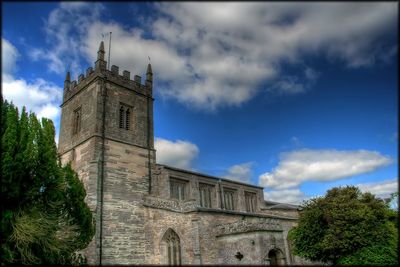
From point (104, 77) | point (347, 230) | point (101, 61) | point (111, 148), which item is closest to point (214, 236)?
point (347, 230)

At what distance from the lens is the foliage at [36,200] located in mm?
14281

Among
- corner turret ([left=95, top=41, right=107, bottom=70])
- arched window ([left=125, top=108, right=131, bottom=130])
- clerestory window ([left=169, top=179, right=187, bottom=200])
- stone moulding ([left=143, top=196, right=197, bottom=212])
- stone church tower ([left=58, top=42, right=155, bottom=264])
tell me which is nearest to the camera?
stone church tower ([left=58, top=42, right=155, bottom=264])

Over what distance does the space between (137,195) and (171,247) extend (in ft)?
14.9

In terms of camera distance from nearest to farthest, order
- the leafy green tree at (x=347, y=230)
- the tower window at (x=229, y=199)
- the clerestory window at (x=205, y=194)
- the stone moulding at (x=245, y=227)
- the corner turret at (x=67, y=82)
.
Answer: the leafy green tree at (x=347, y=230) < the stone moulding at (x=245, y=227) < the corner turret at (x=67, y=82) < the clerestory window at (x=205, y=194) < the tower window at (x=229, y=199)

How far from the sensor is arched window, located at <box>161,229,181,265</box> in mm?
22125

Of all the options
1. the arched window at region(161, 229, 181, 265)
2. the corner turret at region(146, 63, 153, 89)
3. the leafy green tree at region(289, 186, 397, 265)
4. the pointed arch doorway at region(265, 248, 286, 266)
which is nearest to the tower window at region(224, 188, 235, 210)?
the arched window at region(161, 229, 181, 265)

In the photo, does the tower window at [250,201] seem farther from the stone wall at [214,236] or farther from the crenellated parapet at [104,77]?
the crenellated parapet at [104,77]

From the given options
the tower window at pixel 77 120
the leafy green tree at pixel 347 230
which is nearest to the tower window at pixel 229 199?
the leafy green tree at pixel 347 230

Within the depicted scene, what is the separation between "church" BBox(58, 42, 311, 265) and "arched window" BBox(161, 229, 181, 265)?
0.20 ft

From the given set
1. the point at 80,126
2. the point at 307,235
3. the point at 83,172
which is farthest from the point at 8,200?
the point at 307,235

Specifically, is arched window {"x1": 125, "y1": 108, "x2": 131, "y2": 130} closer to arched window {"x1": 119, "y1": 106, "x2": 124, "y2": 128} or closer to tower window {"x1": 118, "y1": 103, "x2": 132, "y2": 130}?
tower window {"x1": 118, "y1": 103, "x2": 132, "y2": 130}

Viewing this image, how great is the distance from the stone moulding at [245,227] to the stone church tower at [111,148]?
548cm

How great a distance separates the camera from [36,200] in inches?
622

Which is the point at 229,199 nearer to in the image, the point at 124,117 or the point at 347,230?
the point at 124,117
